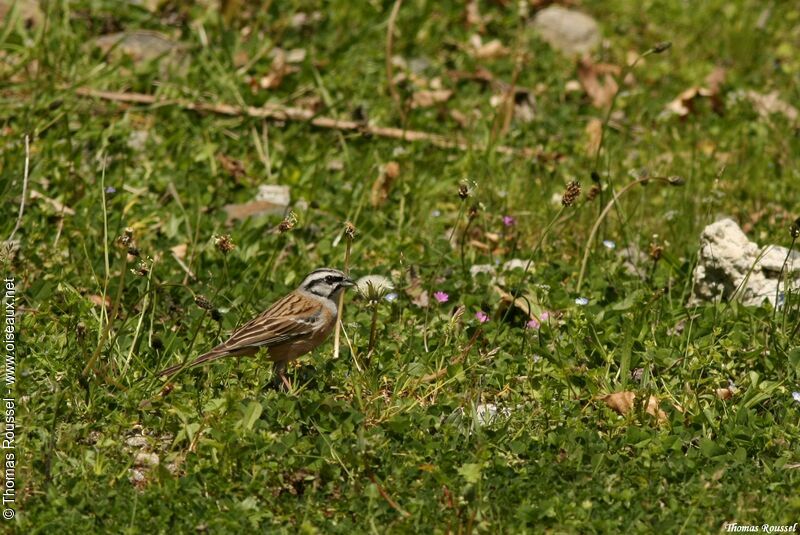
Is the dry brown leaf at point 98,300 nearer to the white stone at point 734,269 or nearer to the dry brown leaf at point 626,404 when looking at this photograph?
the dry brown leaf at point 626,404

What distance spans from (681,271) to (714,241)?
0.50 meters

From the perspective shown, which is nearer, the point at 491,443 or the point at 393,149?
the point at 491,443

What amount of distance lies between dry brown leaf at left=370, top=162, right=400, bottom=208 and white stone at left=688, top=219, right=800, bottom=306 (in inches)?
102

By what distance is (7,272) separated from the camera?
7480 mm

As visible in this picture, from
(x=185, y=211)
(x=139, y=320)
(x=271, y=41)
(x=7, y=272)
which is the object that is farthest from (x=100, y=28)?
(x=139, y=320)

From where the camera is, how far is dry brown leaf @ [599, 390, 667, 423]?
21.0ft

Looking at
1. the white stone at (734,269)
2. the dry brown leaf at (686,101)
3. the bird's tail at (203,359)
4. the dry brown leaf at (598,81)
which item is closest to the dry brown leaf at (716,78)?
the dry brown leaf at (686,101)

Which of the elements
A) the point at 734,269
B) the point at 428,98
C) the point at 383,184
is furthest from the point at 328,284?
the point at 428,98

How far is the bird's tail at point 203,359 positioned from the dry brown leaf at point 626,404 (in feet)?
7.01

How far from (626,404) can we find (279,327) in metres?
1.99

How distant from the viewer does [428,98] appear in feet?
35.8

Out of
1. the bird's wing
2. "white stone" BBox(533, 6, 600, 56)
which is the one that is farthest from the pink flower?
"white stone" BBox(533, 6, 600, 56)

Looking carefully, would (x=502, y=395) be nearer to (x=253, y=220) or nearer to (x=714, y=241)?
(x=714, y=241)

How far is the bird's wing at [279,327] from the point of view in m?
6.53
